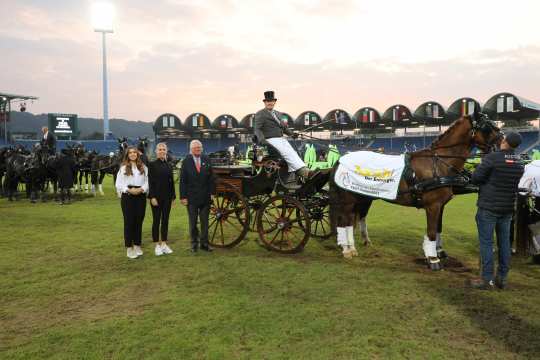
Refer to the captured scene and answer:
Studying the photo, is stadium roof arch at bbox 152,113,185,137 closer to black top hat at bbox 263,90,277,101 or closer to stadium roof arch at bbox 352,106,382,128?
stadium roof arch at bbox 352,106,382,128

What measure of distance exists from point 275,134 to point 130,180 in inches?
98.1

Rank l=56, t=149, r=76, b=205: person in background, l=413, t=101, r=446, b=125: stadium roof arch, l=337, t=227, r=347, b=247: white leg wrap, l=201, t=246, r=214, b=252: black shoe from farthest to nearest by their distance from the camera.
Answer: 1. l=413, t=101, r=446, b=125: stadium roof arch
2. l=56, t=149, r=76, b=205: person in background
3. l=201, t=246, r=214, b=252: black shoe
4. l=337, t=227, r=347, b=247: white leg wrap

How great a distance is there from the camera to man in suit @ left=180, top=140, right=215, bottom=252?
6.61 m

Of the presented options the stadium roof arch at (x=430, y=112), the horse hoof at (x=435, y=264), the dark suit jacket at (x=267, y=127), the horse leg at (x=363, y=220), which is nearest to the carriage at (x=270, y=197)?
the dark suit jacket at (x=267, y=127)

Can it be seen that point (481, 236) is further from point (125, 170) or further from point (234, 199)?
point (125, 170)

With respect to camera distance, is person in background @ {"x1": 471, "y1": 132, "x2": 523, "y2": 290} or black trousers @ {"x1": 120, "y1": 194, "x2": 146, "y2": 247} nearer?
person in background @ {"x1": 471, "y1": 132, "x2": 523, "y2": 290}

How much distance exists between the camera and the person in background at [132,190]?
6.11 m

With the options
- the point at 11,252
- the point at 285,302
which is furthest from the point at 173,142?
the point at 285,302

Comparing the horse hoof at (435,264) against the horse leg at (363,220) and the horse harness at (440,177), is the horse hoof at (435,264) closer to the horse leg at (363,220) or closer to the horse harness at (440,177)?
the horse harness at (440,177)

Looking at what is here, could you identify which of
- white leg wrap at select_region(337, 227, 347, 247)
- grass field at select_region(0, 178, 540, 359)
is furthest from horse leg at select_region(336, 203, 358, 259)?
grass field at select_region(0, 178, 540, 359)

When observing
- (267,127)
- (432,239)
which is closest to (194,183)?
(267,127)

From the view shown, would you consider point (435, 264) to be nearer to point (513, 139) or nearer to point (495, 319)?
point (495, 319)

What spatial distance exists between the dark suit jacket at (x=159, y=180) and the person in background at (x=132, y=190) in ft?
0.32

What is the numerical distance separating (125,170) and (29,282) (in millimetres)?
2039
